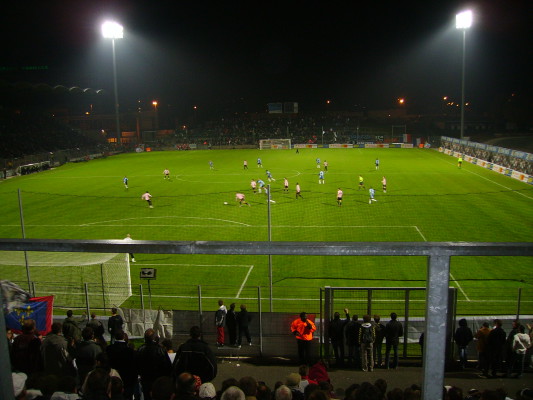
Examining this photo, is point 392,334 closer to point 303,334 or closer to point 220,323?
point 303,334

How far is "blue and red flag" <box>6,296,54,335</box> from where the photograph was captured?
972 centimetres

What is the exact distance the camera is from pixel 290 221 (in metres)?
27.2

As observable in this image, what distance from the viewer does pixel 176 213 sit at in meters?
29.5

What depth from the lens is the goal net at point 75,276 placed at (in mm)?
14539

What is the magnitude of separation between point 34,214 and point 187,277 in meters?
17.6

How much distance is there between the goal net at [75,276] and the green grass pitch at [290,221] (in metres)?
0.15

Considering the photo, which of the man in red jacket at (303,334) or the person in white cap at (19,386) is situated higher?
the person in white cap at (19,386)

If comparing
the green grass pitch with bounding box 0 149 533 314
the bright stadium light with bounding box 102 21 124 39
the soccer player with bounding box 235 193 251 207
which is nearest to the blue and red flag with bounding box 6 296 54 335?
the green grass pitch with bounding box 0 149 533 314

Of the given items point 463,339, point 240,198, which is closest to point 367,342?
point 463,339

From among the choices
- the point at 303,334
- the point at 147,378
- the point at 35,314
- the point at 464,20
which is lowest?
the point at 303,334

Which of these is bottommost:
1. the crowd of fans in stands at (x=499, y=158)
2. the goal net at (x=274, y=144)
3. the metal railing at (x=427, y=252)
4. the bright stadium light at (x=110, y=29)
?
the crowd of fans in stands at (x=499, y=158)

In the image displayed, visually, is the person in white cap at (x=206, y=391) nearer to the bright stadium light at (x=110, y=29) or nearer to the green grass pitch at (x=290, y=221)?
the green grass pitch at (x=290, y=221)

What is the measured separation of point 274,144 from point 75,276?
68.8 metres

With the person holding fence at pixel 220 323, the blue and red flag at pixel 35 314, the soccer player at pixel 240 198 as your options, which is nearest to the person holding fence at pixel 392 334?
the person holding fence at pixel 220 323
